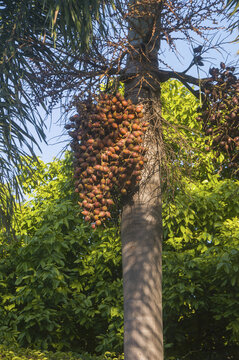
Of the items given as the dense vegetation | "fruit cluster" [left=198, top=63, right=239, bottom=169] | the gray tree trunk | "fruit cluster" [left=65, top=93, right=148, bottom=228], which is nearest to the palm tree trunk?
the gray tree trunk

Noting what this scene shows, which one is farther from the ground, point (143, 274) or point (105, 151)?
point (105, 151)

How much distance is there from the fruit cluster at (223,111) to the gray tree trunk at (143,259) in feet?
1.81

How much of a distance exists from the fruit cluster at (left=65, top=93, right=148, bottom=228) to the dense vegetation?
9.21 feet

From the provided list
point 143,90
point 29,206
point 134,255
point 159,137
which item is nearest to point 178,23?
point 143,90

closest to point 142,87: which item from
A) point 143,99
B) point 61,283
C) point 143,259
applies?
point 143,99

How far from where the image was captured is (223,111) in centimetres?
440

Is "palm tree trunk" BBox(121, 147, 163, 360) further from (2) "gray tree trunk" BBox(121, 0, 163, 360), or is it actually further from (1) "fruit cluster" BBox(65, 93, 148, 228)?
(1) "fruit cluster" BBox(65, 93, 148, 228)

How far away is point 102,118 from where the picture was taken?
3.91 metres

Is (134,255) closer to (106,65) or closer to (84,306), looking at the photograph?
(106,65)

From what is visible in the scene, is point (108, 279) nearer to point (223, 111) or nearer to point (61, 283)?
point (61, 283)

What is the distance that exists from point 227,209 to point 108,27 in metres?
4.58

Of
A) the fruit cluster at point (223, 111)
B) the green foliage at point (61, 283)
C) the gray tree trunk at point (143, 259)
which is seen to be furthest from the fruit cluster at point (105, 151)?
the green foliage at point (61, 283)

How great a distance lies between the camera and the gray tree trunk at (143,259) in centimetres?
397

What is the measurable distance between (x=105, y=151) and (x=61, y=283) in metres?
4.53
